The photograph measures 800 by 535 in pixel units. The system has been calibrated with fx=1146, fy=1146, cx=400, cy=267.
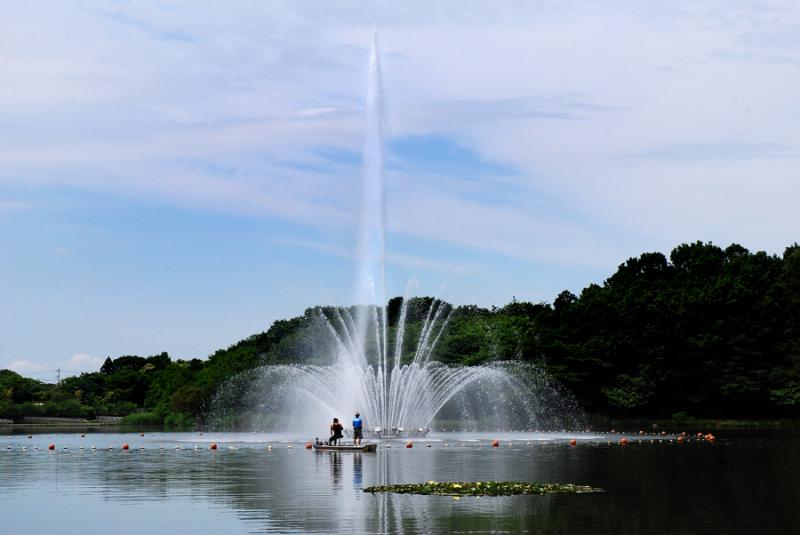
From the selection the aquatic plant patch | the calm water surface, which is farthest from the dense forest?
the aquatic plant patch

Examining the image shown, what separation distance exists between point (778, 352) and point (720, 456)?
61239mm

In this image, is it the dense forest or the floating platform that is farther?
the dense forest

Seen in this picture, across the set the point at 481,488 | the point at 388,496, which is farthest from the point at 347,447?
the point at 388,496

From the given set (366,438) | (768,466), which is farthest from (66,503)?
(366,438)

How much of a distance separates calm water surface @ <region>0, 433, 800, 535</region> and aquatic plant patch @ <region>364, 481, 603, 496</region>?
3.30 feet

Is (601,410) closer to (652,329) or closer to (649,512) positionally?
(652,329)

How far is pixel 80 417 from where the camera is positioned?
160 metres

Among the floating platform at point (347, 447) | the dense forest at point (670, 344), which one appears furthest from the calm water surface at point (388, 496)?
the dense forest at point (670, 344)

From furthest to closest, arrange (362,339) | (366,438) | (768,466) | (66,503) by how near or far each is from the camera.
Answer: (362,339) < (366,438) < (768,466) < (66,503)

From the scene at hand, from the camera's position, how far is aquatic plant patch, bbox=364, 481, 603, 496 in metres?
32.8

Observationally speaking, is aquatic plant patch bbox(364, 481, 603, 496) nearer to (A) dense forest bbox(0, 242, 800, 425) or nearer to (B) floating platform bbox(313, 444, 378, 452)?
(B) floating platform bbox(313, 444, 378, 452)

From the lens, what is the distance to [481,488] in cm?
3344

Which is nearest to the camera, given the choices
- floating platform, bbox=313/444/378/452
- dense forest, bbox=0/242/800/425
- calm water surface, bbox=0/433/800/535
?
calm water surface, bbox=0/433/800/535

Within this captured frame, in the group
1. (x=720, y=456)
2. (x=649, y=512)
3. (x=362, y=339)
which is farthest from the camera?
(x=362, y=339)
